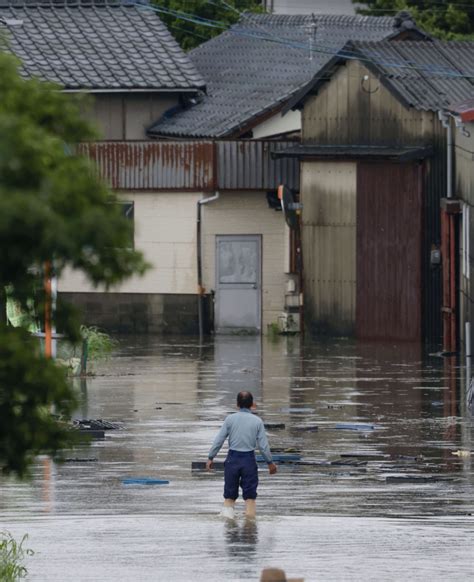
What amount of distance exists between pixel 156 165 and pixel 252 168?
2012 mm

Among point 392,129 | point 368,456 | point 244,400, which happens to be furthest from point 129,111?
Result: point 244,400

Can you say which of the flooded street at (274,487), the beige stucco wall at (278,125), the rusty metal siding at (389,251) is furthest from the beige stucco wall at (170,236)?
the flooded street at (274,487)

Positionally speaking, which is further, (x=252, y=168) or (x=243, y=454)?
(x=252, y=168)

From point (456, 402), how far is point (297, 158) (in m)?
13.0

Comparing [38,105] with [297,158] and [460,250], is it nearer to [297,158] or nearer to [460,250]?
[460,250]

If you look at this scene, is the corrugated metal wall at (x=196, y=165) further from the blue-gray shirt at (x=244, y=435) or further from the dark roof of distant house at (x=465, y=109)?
the blue-gray shirt at (x=244, y=435)

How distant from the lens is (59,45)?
132 feet

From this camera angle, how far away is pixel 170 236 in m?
37.5

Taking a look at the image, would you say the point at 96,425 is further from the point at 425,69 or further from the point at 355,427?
the point at 425,69

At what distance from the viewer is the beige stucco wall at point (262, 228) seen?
3722cm

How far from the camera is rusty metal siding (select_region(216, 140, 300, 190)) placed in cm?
3666

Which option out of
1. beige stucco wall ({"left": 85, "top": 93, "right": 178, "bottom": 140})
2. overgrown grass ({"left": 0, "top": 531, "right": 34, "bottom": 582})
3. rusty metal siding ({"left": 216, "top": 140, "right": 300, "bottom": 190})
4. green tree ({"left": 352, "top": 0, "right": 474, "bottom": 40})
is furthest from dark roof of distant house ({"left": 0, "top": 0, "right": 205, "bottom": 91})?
overgrown grass ({"left": 0, "top": 531, "right": 34, "bottom": 582})

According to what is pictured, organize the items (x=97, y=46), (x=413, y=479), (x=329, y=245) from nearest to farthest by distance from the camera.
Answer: (x=413, y=479) → (x=329, y=245) → (x=97, y=46)

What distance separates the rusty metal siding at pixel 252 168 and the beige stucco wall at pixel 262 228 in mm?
438
